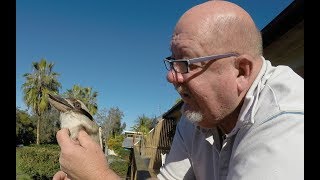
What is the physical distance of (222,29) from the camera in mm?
2029

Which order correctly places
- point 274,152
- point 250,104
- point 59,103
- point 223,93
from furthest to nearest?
point 59,103
point 223,93
point 250,104
point 274,152

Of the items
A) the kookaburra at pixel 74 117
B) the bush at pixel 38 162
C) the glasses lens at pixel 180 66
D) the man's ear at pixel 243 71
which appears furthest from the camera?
the bush at pixel 38 162

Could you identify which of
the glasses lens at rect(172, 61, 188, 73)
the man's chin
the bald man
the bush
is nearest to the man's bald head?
the bald man

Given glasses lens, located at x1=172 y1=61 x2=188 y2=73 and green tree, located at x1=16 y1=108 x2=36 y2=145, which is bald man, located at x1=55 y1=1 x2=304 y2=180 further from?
green tree, located at x1=16 y1=108 x2=36 y2=145

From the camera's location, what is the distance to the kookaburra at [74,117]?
230cm

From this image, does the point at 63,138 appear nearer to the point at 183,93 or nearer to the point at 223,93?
the point at 183,93

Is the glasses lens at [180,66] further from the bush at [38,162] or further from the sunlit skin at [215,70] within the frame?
the bush at [38,162]

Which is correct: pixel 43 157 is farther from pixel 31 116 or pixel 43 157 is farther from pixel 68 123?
pixel 68 123

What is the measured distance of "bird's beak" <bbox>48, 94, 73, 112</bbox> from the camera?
234 centimetres

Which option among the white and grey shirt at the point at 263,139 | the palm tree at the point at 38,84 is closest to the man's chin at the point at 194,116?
the white and grey shirt at the point at 263,139

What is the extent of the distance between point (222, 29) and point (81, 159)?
0.97 metres

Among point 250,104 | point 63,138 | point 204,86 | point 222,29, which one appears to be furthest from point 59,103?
point 250,104
